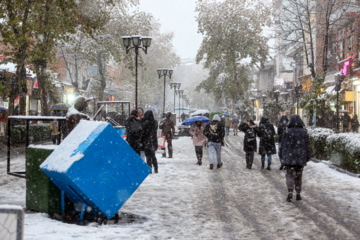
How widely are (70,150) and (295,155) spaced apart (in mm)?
4643

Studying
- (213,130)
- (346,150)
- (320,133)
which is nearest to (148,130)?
(213,130)

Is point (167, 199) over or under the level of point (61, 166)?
under

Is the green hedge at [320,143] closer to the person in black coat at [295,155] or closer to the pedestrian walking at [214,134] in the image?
the pedestrian walking at [214,134]

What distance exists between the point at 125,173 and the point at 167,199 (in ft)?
8.74

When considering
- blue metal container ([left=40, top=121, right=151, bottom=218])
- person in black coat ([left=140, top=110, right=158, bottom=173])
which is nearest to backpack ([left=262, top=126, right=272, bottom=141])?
person in black coat ([left=140, top=110, right=158, bottom=173])

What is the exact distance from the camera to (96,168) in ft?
19.6

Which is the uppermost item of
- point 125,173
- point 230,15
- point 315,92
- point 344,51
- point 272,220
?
point 230,15

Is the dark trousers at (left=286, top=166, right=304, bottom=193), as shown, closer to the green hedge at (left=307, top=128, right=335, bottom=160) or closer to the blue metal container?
the blue metal container

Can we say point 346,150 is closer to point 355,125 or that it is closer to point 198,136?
point 198,136

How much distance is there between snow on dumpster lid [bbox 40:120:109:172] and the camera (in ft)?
19.1

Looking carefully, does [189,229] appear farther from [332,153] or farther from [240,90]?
[240,90]

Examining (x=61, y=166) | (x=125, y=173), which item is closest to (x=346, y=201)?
(x=125, y=173)

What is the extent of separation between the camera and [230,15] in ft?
145

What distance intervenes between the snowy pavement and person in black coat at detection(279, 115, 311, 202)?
37cm
